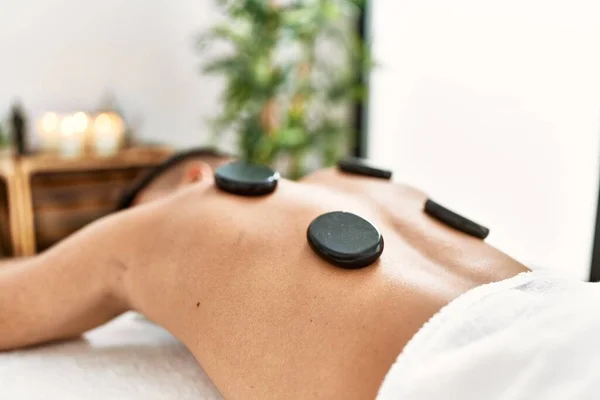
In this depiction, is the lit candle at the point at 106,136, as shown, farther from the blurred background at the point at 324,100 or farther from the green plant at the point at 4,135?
the green plant at the point at 4,135

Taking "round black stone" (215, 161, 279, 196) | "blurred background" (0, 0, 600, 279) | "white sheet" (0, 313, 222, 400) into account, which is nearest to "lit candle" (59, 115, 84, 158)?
"blurred background" (0, 0, 600, 279)

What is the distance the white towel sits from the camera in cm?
50

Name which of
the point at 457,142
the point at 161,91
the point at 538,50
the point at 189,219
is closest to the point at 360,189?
the point at 189,219

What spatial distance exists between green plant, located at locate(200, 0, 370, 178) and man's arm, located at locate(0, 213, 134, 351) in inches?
55.5

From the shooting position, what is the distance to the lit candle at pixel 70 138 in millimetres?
2199

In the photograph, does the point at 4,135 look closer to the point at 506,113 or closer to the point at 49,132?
the point at 49,132

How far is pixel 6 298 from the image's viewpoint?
81cm

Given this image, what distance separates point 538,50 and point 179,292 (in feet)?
5.08

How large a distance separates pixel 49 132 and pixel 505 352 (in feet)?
7.07

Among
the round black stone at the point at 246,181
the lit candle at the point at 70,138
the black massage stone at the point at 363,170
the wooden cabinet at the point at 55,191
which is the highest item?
the round black stone at the point at 246,181

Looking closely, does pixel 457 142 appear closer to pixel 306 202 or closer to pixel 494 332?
pixel 306 202

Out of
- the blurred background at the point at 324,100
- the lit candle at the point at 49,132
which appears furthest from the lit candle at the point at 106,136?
the lit candle at the point at 49,132

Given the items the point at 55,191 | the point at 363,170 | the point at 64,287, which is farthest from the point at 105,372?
the point at 55,191

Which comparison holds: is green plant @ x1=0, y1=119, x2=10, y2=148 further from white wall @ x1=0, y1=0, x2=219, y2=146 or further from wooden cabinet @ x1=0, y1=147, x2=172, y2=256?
wooden cabinet @ x1=0, y1=147, x2=172, y2=256
